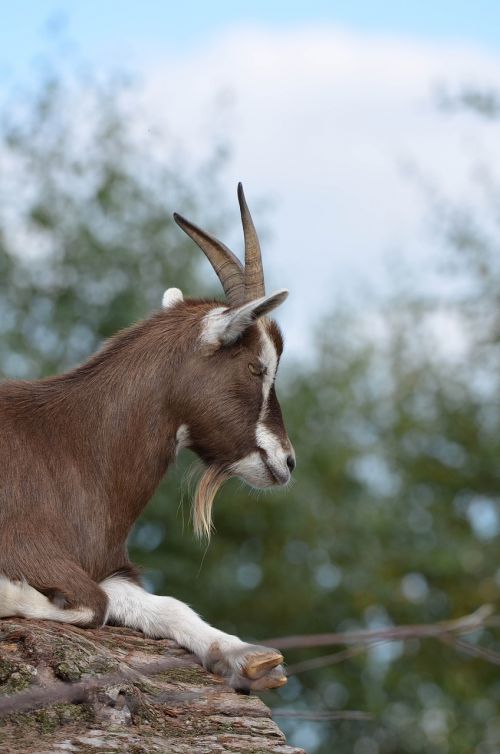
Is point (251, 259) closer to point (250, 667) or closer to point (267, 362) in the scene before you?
point (267, 362)

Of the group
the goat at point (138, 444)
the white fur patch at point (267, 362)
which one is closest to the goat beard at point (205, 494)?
the goat at point (138, 444)

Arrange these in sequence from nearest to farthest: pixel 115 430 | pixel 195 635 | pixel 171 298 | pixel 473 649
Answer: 1. pixel 473 649
2. pixel 195 635
3. pixel 115 430
4. pixel 171 298

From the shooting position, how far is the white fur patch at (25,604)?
571 centimetres

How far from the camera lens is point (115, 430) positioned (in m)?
6.36

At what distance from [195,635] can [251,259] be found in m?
1.82

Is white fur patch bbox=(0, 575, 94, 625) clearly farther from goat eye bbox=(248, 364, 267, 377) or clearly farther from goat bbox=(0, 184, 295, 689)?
goat eye bbox=(248, 364, 267, 377)

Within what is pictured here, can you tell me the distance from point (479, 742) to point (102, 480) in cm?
2076

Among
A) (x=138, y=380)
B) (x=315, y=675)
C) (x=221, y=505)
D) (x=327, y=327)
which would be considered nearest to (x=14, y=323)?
(x=221, y=505)

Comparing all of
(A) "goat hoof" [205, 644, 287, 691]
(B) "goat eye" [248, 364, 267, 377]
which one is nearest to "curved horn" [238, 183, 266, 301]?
(B) "goat eye" [248, 364, 267, 377]

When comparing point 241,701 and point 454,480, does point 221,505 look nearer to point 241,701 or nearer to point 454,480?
point 454,480

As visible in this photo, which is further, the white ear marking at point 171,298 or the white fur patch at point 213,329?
the white ear marking at point 171,298

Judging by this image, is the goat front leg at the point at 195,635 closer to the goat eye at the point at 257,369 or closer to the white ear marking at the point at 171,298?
the goat eye at the point at 257,369

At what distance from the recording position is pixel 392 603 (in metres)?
27.1

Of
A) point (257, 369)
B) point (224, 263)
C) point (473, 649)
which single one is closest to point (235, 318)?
point (257, 369)
